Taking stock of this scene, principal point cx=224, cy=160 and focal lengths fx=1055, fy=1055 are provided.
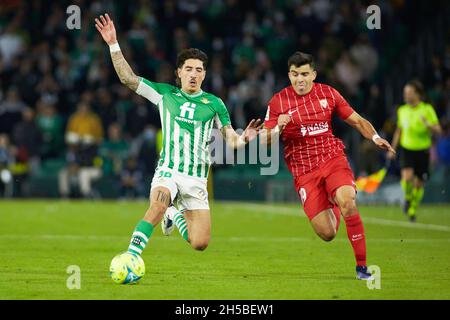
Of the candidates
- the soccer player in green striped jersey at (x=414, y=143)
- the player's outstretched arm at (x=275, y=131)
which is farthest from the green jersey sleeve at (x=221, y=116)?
the soccer player in green striped jersey at (x=414, y=143)

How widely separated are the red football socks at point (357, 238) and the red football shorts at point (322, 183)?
1.55ft

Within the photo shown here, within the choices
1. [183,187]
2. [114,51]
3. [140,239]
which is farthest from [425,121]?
[140,239]

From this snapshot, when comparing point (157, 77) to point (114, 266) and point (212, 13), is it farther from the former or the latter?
Answer: point (114, 266)

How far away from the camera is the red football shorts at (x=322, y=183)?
11422 mm

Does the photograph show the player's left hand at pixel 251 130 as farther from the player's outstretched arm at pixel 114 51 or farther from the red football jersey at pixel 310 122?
the player's outstretched arm at pixel 114 51

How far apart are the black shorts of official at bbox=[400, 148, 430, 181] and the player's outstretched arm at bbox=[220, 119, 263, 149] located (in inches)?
366

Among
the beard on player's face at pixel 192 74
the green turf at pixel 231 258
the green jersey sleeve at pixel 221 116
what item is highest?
the beard on player's face at pixel 192 74

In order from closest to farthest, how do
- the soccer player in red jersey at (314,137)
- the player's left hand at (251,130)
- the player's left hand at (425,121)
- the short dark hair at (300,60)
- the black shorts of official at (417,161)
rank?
the player's left hand at (251,130) < the short dark hair at (300,60) < the soccer player in red jersey at (314,137) < the player's left hand at (425,121) < the black shorts of official at (417,161)

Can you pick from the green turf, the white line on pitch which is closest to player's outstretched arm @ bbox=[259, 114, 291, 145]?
the green turf

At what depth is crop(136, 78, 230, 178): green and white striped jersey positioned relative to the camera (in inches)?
430

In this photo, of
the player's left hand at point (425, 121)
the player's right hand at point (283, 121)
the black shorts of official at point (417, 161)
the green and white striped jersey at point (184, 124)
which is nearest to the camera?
the player's right hand at point (283, 121)

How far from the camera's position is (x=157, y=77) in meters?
26.5
